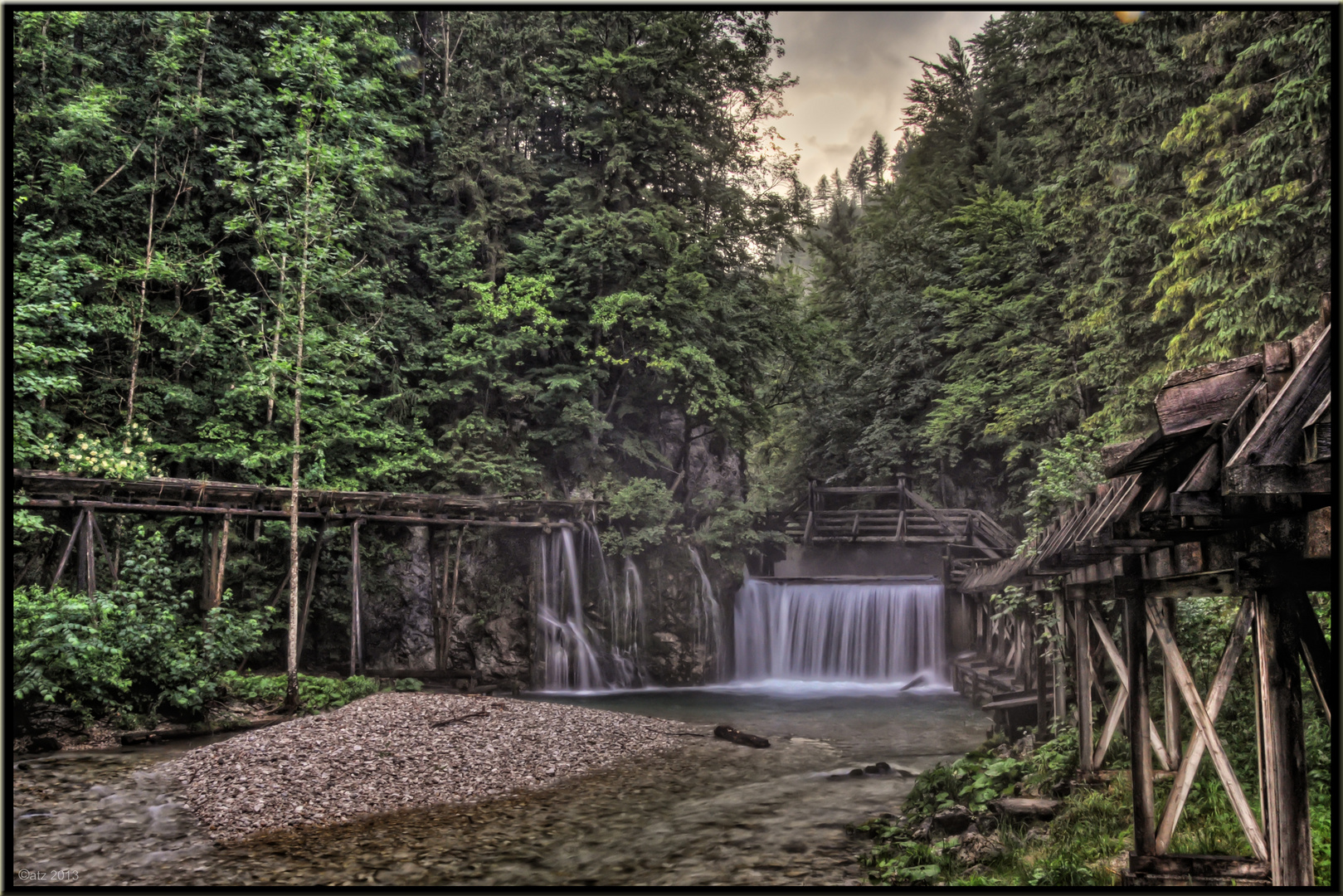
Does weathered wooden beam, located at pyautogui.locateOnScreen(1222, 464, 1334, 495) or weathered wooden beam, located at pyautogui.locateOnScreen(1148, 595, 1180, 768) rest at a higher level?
weathered wooden beam, located at pyautogui.locateOnScreen(1222, 464, 1334, 495)

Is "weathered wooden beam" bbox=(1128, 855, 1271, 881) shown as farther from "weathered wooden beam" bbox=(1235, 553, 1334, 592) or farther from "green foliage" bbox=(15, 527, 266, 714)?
"green foliage" bbox=(15, 527, 266, 714)

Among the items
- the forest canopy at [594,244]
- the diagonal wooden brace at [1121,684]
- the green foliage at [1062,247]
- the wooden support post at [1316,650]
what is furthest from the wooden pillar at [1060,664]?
the wooden support post at [1316,650]

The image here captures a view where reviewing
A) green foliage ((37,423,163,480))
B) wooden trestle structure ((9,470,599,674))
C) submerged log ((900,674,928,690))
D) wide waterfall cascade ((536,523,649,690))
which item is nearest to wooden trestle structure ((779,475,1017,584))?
submerged log ((900,674,928,690))

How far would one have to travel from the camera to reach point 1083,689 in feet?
28.3

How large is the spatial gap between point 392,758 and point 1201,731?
9971 mm

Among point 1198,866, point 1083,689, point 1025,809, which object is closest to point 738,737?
point 1083,689

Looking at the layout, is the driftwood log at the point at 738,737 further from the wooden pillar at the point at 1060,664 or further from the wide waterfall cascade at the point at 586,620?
the wide waterfall cascade at the point at 586,620

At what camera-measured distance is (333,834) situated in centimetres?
879

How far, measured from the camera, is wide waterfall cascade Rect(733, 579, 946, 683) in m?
26.2

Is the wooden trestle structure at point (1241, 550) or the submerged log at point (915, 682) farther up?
the wooden trestle structure at point (1241, 550)

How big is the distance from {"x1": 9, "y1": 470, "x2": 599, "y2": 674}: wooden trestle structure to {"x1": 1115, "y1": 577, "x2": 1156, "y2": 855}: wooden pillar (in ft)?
43.5

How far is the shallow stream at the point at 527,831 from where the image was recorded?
7.72 m

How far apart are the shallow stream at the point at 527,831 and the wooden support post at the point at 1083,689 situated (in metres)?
2.53

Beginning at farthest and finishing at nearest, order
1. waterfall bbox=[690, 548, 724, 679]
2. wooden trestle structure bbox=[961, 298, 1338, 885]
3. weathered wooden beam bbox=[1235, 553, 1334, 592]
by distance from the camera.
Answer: waterfall bbox=[690, 548, 724, 679] → weathered wooden beam bbox=[1235, 553, 1334, 592] → wooden trestle structure bbox=[961, 298, 1338, 885]
